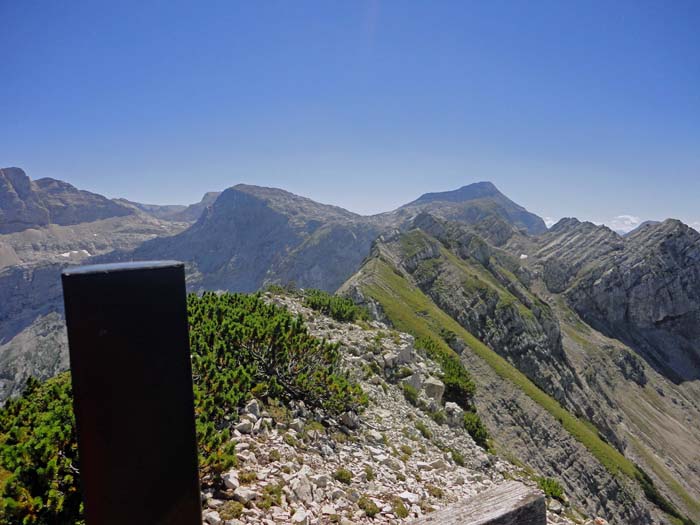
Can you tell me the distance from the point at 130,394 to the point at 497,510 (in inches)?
83.5

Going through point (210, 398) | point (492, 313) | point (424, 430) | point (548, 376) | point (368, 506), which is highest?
point (210, 398)

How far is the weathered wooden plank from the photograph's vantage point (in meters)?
2.29

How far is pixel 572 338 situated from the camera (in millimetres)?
131875

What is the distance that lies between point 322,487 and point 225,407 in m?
2.65

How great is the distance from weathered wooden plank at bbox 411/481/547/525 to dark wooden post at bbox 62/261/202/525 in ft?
4.53

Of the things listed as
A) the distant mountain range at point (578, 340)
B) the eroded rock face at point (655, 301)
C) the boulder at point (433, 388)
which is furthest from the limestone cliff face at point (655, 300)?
the boulder at point (433, 388)

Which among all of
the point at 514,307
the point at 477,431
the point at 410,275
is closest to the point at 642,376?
the point at 514,307

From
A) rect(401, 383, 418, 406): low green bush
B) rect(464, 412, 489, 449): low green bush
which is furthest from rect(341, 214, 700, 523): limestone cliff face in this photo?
rect(401, 383, 418, 406): low green bush

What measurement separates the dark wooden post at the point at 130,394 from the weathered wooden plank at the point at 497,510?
1380mm

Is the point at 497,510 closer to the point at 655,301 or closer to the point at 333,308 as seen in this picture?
the point at 333,308

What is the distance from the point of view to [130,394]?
1.95 metres

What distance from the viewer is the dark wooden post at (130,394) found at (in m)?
1.89

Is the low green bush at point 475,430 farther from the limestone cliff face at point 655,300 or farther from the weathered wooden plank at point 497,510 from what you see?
the limestone cliff face at point 655,300

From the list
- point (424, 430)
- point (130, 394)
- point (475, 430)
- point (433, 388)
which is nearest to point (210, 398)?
point (130, 394)
